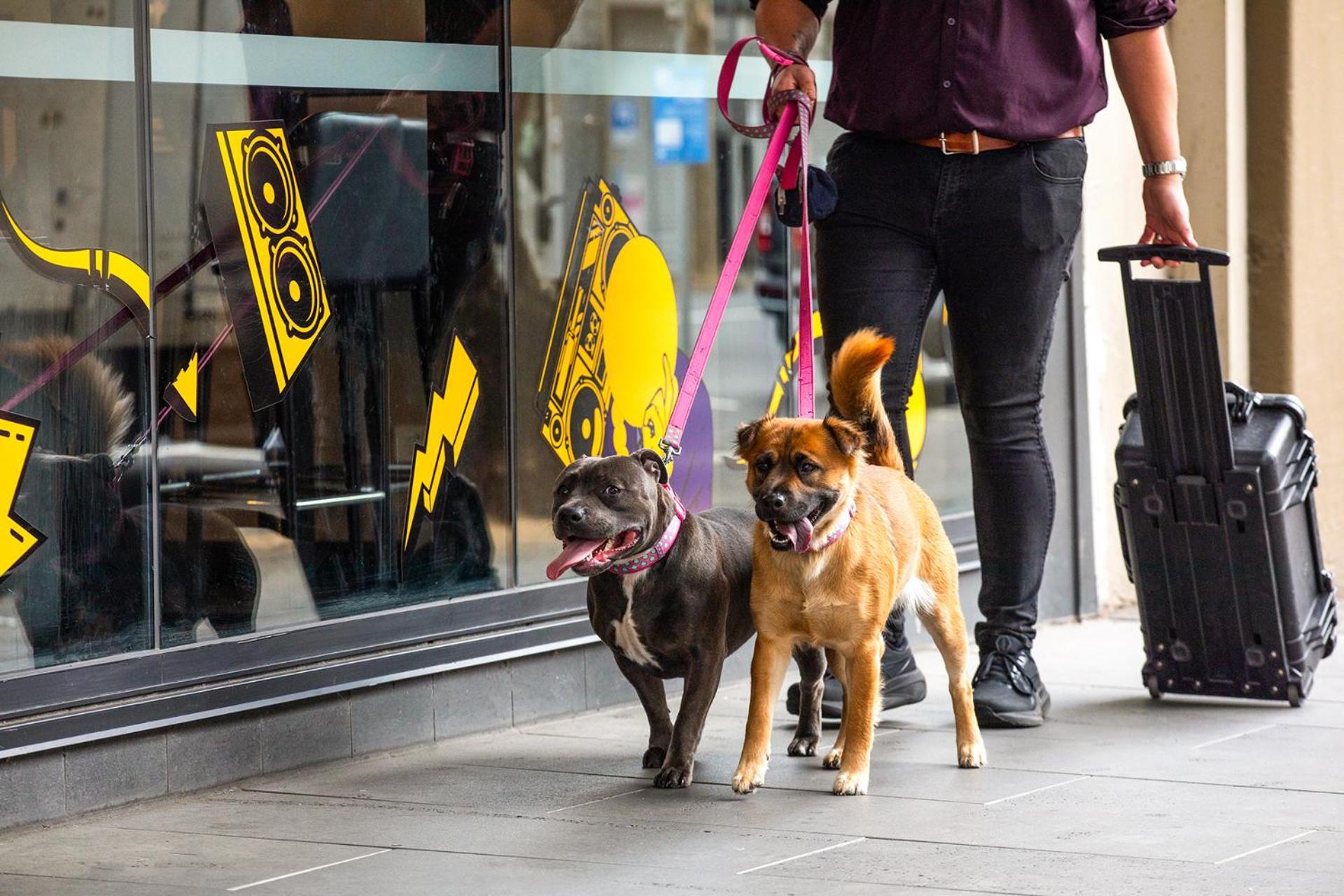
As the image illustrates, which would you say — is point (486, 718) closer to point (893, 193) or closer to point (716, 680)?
point (716, 680)

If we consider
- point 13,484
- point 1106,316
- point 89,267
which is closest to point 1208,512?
→ point 1106,316

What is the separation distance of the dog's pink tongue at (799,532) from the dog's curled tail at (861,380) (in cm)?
26

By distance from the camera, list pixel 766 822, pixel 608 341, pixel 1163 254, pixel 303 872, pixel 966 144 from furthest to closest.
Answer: pixel 608 341
pixel 1163 254
pixel 966 144
pixel 766 822
pixel 303 872

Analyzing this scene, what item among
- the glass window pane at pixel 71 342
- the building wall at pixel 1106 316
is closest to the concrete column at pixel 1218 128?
the building wall at pixel 1106 316

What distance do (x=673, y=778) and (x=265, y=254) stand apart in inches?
62.0

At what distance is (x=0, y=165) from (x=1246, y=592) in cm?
328

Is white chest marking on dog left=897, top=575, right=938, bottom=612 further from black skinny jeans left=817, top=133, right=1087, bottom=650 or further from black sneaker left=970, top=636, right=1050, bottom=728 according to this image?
black sneaker left=970, top=636, right=1050, bottom=728

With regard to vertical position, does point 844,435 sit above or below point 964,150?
below

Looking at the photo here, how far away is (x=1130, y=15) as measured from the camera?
15.3 ft

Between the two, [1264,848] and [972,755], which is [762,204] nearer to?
[972,755]

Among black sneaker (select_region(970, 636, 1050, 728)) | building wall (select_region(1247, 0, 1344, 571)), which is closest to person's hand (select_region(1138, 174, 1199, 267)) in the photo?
black sneaker (select_region(970, 636, 1050, 728))

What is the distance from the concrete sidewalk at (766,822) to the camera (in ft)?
10.8

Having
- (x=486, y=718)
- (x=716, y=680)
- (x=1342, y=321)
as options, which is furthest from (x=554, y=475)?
(x=1342, y=321)

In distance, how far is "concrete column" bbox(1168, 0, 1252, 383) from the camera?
6.76 m
